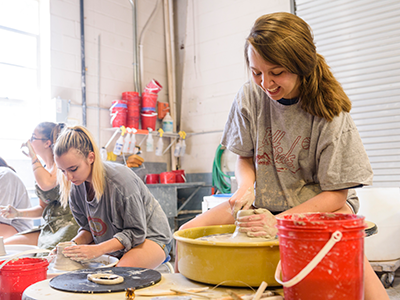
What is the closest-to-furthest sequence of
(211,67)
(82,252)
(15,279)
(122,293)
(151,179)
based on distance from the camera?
(122,293) < (15,279) < (82,252) < (151,179) < (211,67)

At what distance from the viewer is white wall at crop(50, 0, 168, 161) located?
4062 mm

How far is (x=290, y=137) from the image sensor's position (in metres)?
1.45

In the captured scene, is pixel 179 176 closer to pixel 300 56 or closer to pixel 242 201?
pixel 242 201

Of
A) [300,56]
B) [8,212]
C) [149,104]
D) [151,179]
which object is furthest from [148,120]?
[300,56]

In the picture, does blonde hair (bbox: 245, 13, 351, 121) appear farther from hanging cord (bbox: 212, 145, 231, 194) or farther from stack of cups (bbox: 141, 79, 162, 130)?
stack of cups (bbox: 141, 79, 162, 130)

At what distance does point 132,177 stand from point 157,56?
11.3ft

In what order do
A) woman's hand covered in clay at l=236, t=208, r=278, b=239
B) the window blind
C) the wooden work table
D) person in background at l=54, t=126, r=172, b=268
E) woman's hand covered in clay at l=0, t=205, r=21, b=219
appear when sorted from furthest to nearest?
the window blind
woman's hand covered in clay at l=0, t=205, r=21, b=219
person in background at l=54, t=126, r=172, b=268
woman's hand covered in clay at l=236, t=208, r=278, b=239
the wooden work table

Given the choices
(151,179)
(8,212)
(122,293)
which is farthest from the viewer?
(151,179)

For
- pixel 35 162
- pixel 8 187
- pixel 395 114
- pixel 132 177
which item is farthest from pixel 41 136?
pixel 395 114

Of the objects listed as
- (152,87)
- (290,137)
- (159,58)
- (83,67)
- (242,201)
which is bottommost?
(242,201)

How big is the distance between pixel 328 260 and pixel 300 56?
2.35ft


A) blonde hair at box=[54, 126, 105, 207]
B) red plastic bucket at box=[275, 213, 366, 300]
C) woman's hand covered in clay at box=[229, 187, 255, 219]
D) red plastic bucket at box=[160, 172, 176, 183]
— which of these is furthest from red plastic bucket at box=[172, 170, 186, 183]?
red plastic bucket at box=[275, 213, 366, 300]

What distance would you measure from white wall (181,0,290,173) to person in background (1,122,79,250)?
232 centimetres

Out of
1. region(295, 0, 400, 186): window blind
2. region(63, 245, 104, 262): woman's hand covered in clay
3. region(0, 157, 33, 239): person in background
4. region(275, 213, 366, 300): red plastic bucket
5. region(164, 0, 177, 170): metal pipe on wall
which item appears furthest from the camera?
region(164, 0, 177, 170): metal pipe on wall
